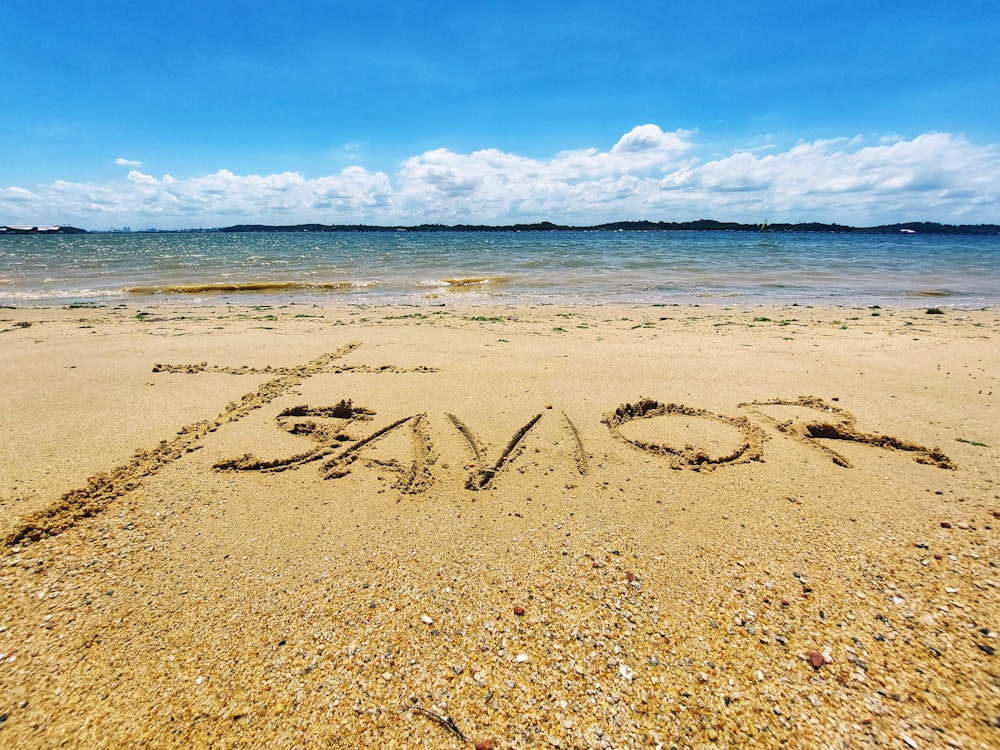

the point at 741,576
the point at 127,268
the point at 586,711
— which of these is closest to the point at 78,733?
the point at 586,711

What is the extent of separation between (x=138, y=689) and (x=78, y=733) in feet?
0.63

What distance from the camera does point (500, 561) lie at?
8.06ft

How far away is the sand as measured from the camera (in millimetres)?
1723

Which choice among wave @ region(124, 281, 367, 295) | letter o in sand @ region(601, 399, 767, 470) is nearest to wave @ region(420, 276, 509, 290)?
wave @ region(124, 281, 367, 295)

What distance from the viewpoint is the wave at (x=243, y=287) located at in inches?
639

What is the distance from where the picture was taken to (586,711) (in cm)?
171

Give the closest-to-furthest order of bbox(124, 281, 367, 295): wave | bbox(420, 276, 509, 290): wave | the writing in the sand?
the writing in the sand
bbox(124, 281, 367, 295): wave
bbox(420, 276, 509, 290): wave

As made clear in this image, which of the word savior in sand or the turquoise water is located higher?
the turquoise water

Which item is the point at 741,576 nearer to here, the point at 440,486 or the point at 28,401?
the point at 440,486

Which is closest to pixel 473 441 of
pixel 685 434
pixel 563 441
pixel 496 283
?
pixel 563 441

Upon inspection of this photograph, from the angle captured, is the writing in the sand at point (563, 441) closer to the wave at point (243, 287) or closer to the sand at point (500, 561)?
the sand at point (500, 561)

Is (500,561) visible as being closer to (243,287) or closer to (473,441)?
(473,441)

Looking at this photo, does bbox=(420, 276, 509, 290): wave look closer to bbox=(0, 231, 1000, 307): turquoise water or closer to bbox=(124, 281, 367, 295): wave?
bbox=(0, 231, 1000, 307): turquoise water

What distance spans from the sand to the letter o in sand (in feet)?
0.09
